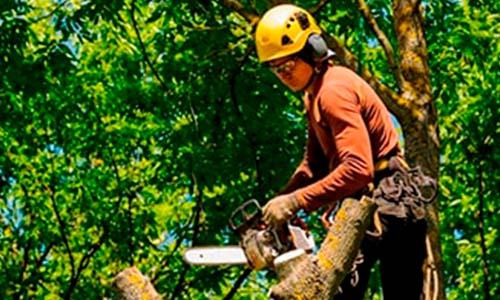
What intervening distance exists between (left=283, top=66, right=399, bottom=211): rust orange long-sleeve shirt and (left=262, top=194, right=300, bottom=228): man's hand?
3 centimetres

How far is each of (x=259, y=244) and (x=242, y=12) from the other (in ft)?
14.9

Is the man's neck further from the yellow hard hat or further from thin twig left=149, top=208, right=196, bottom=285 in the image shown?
thin twig left=149, top=208, right=196, bottom=285

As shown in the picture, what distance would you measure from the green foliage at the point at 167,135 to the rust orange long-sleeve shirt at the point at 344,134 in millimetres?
4910

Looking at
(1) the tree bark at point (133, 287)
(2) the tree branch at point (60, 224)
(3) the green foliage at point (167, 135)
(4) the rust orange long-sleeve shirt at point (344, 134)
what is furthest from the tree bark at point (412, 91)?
(2) the tree branch at point (60, 224)

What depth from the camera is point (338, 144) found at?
15.4 feet

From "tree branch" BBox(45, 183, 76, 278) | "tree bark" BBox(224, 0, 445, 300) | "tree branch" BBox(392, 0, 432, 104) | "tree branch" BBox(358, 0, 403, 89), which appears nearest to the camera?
"tree bark" BBox(224, 0, 445, 300)

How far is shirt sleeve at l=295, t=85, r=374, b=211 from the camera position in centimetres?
466

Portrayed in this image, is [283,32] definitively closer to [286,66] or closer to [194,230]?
[286,66]

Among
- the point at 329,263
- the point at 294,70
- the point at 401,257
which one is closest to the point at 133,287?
the point at 329,263

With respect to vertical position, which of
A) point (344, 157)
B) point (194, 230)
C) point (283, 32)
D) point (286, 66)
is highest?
point (283, 32)

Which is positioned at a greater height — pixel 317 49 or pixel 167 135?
pixel 317 49

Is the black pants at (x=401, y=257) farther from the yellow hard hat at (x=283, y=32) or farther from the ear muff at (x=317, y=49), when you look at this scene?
the yellow hard hat at (x=283, y=32)

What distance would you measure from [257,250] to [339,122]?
26.2 inches

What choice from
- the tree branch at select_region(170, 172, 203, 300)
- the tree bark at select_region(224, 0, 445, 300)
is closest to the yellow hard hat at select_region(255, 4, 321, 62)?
the tree bark at select_region(224, 0, 445, 300)
